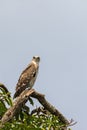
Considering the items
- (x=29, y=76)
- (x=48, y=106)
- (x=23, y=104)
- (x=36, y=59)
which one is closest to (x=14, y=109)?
(x=23, y=104)

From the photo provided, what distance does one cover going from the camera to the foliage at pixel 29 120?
27.6 ft

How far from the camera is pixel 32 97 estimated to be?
9523mm

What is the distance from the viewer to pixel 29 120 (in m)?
9.27

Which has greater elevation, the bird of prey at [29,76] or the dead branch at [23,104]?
the dead branch at [23,104]

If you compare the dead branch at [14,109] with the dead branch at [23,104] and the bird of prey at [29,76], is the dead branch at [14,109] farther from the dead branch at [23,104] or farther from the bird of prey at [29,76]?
the bird of prey at [29,76]

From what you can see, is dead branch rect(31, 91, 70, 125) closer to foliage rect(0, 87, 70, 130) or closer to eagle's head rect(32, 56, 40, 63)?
foliage rect(0, 87, 70, 130)

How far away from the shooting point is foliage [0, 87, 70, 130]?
27.6 ft

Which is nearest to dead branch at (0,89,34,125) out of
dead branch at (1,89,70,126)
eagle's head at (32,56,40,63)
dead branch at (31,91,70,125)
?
dead branch at (1,89,70,126)

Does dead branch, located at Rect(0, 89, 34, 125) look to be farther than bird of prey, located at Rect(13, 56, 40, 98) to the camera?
No

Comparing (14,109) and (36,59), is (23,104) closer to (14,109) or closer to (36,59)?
(14,109)

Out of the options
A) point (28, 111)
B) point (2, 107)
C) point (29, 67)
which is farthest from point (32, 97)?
point (29, 67)

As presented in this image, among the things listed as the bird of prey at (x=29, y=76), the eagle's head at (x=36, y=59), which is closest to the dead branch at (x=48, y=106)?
the bird of prey at (x=29, y=76)

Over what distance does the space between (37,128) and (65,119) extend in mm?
1477

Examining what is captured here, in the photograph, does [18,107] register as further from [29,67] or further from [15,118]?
[29,67]
